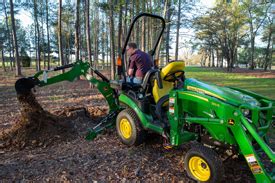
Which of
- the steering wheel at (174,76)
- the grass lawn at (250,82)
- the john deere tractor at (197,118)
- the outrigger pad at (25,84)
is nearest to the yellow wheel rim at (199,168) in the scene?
the john deere tractor at (197,118)

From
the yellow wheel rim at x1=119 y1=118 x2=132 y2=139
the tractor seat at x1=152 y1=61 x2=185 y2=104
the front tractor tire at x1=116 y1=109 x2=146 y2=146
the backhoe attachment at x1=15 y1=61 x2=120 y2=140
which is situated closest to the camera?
the tractor seat at x1=152 y1=61 x2=185 y2=104

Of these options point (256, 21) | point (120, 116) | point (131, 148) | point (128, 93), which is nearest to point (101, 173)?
point (131, 148)

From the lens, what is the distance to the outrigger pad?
4985 mm

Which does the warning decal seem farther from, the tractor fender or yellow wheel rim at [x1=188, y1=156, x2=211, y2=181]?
the tractor fender

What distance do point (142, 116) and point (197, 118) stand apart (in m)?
1.20

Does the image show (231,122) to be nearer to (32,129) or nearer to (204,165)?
(204,165)

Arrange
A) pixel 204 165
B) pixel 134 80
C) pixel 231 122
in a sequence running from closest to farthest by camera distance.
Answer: pixel 231 122, pixel 204 165, pixel 134 80

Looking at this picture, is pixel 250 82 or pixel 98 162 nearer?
pixel 98 162

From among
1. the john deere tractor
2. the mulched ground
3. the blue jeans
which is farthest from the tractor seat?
the mulched ground

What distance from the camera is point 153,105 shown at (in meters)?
4.41

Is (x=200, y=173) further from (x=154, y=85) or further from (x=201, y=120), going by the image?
(x=154, y=85)

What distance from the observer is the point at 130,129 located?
177 inches

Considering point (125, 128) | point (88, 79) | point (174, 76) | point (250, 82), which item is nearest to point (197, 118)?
point (174, 76)

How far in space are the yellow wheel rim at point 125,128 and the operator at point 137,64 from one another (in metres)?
0.81
